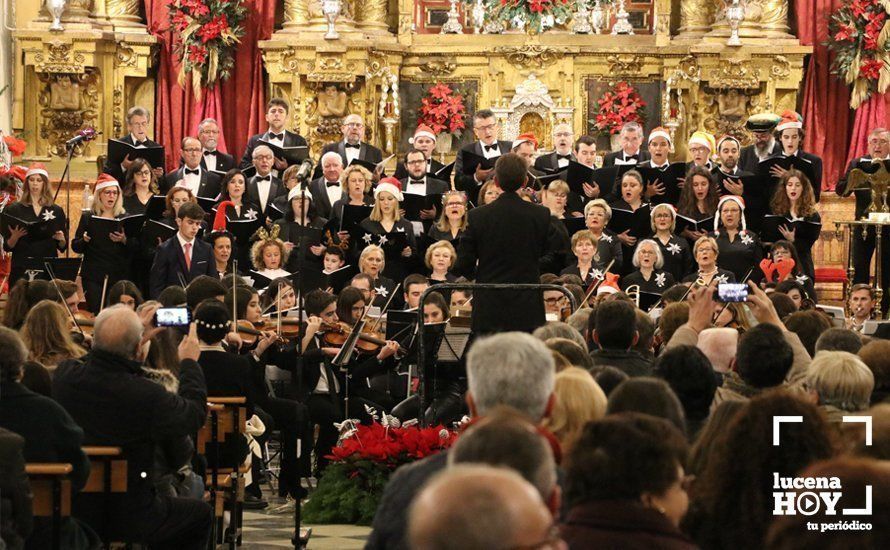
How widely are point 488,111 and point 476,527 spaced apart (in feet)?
33.0

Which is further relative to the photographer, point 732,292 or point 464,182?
point 464,182

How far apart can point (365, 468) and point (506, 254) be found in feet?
3.92

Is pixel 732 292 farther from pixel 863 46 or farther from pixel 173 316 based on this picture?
pixel 863 46

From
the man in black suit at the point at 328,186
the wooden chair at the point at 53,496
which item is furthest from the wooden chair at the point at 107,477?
the man in black suit at the point at 328,186

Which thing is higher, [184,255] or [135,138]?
[135,138]

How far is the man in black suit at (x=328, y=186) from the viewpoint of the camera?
11453 mm


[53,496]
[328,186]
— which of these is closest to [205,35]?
[328,186]

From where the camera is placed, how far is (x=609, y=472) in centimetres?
320

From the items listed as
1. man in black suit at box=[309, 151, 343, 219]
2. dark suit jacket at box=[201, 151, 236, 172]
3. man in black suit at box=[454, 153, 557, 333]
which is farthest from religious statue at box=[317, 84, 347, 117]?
man in black suit at box=[454, 153, 557, 333]

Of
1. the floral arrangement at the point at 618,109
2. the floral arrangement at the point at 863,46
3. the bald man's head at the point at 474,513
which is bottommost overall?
the bald man's head at the point at 474,513

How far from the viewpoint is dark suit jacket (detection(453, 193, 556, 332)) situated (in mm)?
7262

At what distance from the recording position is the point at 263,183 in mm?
11539

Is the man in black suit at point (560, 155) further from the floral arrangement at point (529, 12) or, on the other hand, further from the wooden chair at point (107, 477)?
the wooden chair at point (107, 477)

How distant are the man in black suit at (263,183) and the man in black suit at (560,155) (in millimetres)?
1957
